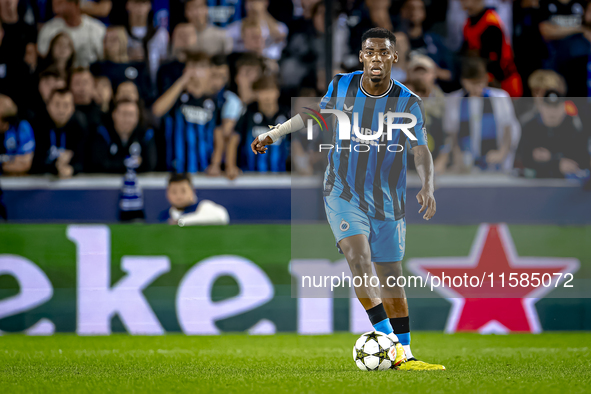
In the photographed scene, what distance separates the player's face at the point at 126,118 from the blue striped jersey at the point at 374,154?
9.99ft

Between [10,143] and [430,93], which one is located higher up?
[430,93]

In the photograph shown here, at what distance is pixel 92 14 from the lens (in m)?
7.58

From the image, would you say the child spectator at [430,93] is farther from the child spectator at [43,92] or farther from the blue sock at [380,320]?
the child spectator at [43,92]

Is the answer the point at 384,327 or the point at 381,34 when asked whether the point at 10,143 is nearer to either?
the point at 381,34

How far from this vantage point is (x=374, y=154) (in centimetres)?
460

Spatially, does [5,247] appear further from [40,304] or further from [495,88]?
[495,88]

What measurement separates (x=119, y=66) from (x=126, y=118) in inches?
25.8

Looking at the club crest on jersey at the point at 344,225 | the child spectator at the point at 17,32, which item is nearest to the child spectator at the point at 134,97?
the child spectator at the point at 17,32

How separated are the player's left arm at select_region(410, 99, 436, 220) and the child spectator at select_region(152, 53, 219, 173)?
3.00 meters

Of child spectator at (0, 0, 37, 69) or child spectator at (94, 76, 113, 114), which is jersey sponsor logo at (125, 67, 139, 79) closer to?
child spectator at (94, 76, 113, 114)

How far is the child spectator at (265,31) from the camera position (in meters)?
7.51

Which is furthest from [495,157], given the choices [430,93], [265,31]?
[265,31]

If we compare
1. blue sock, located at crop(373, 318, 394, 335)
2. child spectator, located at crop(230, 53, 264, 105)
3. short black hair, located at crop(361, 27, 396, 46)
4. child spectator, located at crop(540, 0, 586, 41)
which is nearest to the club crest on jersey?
blue sock, located at crop(373, 318, 394, 335)

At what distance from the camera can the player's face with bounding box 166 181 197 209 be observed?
663 cm
